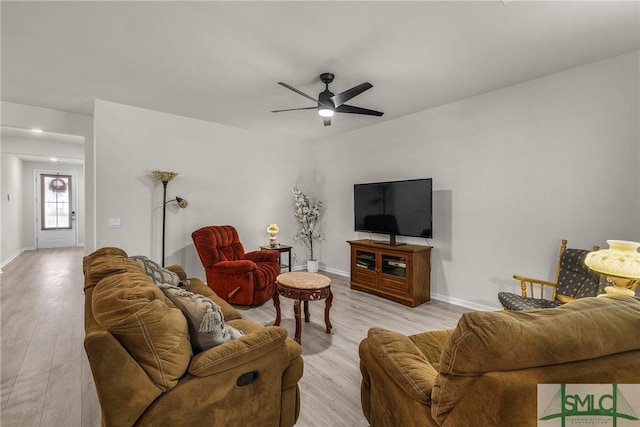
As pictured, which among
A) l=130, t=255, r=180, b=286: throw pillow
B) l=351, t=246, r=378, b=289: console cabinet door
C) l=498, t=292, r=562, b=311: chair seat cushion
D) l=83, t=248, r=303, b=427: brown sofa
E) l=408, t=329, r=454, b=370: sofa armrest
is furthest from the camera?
l=351, t=246, r=378, b=289: console cabinet door

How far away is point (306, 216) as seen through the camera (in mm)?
5801

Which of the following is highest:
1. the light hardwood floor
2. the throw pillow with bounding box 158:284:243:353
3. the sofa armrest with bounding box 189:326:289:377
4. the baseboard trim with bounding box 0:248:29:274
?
the throw pillow with bounding box 158:284:243:353

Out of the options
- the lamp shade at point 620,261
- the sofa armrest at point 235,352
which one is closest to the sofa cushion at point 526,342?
the sofa armrest at point 235,352

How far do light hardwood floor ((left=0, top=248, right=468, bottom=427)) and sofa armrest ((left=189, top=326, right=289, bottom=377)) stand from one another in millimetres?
689

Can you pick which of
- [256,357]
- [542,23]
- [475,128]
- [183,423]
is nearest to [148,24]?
[256,357]

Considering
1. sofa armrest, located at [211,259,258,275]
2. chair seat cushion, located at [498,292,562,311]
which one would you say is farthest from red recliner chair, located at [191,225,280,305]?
chair seat cushion, located at [498,292,562,311]

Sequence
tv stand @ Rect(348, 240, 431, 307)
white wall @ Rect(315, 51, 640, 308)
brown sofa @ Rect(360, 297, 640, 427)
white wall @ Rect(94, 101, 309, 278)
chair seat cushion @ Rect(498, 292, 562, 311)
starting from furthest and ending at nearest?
white wall @ Rect(94, 101, 309, 278) → tv stand @ Rect(348, 240, 431, 307) → white wall @ Rect(315, 51, 640, 308) → chair seat cushion @ Rect(498, 292, 562, 311) → brown sofa @ Rect(360, 297, 640, 427)

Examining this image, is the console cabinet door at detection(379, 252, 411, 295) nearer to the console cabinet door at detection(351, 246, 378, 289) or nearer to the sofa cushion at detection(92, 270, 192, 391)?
the console cabinet door at detection(351, 246, 378, 289)

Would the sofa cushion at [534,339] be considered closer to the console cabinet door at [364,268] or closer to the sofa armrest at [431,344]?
the sofa armrest at [431,344]

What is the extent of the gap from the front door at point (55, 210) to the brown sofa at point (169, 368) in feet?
30.8

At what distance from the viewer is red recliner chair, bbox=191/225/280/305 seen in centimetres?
368

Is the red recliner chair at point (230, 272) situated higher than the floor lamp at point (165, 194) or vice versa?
the floor lamp at point (165, 194)

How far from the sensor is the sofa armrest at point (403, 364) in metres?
A: 1.22

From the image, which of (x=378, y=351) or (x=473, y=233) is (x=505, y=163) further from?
(x=378, y=351)
